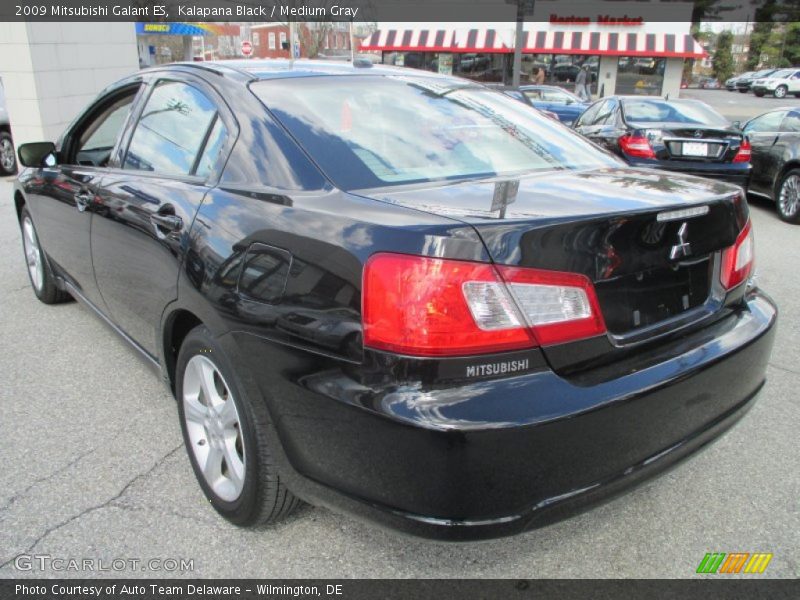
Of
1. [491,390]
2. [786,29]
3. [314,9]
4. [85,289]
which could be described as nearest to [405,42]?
[314,9]

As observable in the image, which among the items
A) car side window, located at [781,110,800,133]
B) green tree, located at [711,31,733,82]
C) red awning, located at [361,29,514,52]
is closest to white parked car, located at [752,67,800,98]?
green tree, located at [711,31,733,82]

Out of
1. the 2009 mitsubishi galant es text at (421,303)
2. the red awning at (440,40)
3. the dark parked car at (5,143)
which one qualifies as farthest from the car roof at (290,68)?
the red awning at (440,40)

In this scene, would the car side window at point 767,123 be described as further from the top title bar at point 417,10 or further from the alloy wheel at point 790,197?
the top title bar at point 417,10

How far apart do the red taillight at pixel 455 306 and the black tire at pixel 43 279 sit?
11.8 feet

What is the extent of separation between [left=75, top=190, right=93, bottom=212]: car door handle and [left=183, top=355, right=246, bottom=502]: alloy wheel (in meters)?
1.34

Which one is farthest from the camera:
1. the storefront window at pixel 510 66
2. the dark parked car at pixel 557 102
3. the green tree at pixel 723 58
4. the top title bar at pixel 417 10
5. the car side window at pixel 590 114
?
the green tree at pixel 723 58

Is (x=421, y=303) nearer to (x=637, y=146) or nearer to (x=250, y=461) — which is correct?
(x=250, y=461)

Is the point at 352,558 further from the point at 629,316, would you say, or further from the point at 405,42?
the point at 405,42

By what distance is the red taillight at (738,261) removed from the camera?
2291 mm

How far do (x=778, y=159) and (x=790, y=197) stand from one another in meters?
0.58

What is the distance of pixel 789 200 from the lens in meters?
8.27

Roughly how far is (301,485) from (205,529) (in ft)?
2.07

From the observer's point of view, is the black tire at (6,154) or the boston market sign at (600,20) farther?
the boston market sign at (600,20)

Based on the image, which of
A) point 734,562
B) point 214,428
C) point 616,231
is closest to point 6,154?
point 214,428
